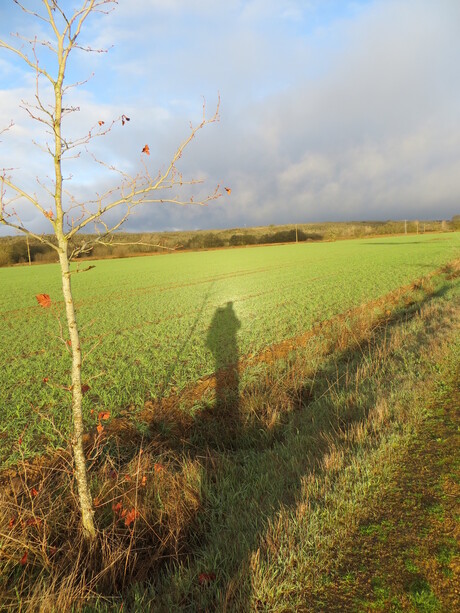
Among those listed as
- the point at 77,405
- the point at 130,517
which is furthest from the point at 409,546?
the point at 77,405

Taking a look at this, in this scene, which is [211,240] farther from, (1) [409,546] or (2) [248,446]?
(1) [409,546]

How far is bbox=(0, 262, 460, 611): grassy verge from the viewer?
262cm

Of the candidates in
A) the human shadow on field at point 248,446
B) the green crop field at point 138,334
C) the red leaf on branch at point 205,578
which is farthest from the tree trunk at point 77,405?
the red leaf on branch at point 205,578

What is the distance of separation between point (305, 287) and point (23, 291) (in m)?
19.2

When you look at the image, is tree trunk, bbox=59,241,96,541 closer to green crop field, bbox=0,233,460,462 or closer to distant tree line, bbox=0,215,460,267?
green crop field, bbox=0,233,460,462

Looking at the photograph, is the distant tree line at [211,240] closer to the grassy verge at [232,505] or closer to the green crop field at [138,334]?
the green crop field at [138,334]

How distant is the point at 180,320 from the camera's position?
13.9 metres

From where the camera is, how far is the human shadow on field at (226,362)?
6.74 m

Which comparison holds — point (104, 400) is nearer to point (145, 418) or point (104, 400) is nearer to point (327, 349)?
point (145, 418)

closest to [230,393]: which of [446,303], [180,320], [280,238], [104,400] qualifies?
[104,400]

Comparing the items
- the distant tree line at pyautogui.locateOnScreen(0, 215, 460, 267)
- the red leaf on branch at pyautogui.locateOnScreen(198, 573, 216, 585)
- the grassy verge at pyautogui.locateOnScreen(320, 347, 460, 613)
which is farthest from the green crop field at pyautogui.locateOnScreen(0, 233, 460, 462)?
the distant tree line at pyautogui.locateOnScreen(0, 215, 460, 267)

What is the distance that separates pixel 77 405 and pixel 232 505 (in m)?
1.93

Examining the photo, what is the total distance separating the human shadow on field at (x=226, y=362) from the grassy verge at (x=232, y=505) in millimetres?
77

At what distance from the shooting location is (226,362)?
8781 mm
